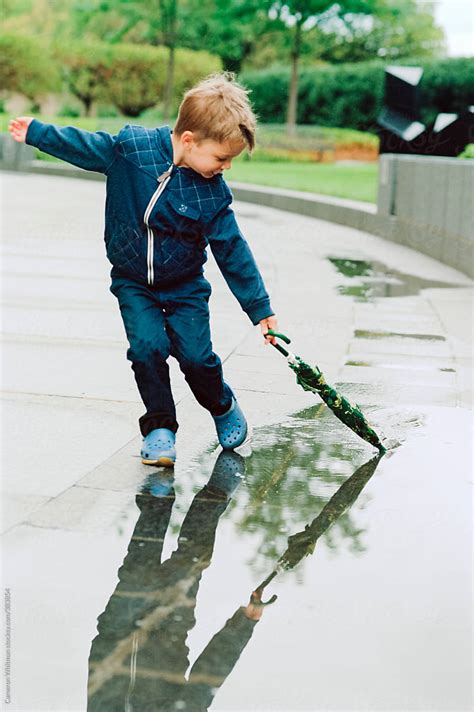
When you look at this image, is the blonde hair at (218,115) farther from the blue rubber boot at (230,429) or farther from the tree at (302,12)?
the tree at (302,12)

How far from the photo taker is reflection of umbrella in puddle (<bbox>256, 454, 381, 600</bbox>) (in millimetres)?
3318

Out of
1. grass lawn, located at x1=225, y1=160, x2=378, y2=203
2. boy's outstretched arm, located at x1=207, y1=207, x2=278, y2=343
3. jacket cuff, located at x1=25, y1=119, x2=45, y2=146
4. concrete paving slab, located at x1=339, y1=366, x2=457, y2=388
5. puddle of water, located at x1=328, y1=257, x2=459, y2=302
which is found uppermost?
jacket cuff, located at x1=25, y1=119, x2=45, y2=146

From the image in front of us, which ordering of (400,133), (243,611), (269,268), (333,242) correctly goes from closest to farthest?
(243,611)
(269,268)
(333,242)
(400,133)

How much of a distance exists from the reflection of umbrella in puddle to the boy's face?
1241 millimetres

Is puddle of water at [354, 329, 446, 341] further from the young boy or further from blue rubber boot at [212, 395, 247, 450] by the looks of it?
the young boy

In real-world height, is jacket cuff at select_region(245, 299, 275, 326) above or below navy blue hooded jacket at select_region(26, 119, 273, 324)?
below

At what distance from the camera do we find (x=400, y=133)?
1545 centimetres

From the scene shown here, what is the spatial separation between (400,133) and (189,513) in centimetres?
1252

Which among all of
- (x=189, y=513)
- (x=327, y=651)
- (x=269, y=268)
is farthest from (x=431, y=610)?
→ (x=269, y=268)

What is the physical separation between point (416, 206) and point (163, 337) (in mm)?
8630

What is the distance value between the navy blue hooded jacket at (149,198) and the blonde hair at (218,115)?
16cm

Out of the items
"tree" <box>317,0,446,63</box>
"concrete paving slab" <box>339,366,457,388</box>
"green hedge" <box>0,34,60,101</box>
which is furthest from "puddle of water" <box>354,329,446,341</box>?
"tree" <box>317,0,446,63</box>

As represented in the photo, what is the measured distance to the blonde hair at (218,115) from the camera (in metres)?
3.94

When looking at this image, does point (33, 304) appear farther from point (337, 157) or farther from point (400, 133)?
point (337, 157)
